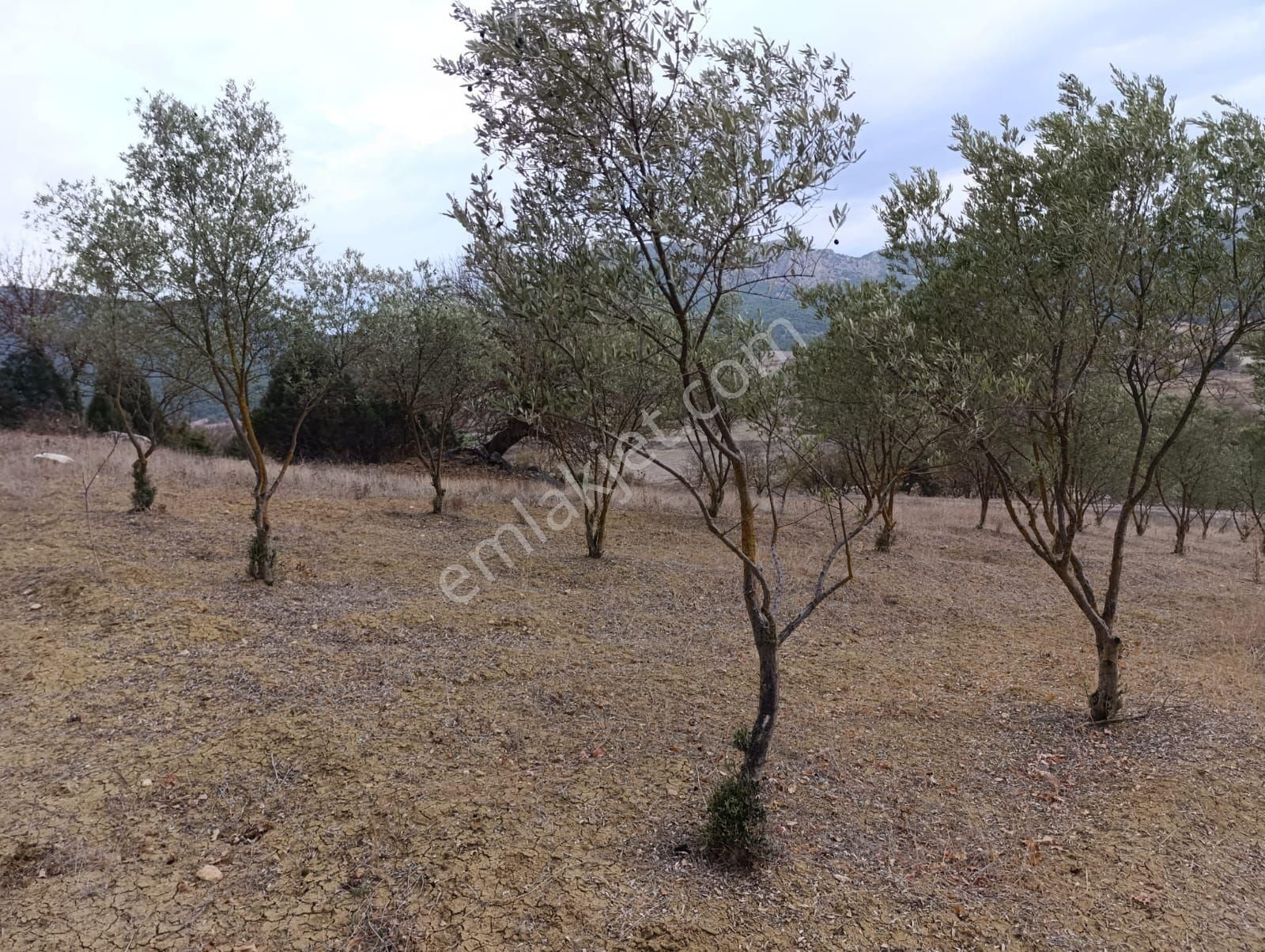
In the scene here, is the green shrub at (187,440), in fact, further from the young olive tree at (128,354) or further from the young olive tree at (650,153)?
the young olive tree at (650,153)

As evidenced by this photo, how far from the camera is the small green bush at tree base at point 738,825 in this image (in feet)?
14.5

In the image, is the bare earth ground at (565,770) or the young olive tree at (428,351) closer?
the bare earth ground at (565,770)

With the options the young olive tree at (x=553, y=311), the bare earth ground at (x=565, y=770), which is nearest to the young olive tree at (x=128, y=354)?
the bare earth ground at (x=565, y=770)

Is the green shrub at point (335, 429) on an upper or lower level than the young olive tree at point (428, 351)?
lower

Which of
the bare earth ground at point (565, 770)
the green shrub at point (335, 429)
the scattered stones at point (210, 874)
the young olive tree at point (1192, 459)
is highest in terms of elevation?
the young olive tree at point (1192, 459)

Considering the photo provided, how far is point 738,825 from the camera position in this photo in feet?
14.5

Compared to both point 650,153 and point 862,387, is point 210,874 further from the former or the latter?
point 862,387

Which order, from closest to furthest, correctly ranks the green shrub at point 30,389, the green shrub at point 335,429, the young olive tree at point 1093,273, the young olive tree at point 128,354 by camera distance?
the young olive tree at point 1093,273, the young olive tree at point 128,354, the green shrub at point 335,429, the green shrub at point 30,389

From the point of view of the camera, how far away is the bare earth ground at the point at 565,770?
4066 mm

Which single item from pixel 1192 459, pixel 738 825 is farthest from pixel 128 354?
pixel 1192 459

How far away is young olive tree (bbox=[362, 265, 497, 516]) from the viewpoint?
618 inches

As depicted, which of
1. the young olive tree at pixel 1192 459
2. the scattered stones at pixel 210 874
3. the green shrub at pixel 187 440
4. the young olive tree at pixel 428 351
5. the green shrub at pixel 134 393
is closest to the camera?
the scattered stones at pixel 210 874

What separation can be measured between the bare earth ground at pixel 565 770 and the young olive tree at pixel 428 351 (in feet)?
19.0

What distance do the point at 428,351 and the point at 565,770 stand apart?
41.8 ft
